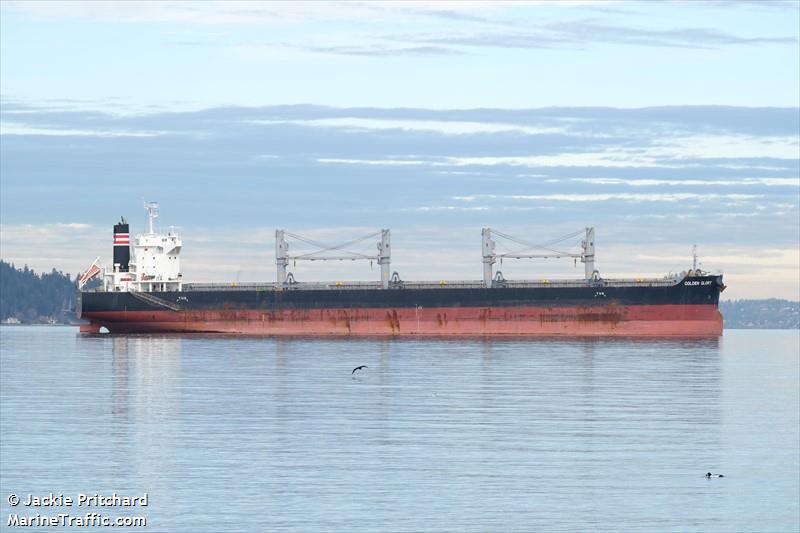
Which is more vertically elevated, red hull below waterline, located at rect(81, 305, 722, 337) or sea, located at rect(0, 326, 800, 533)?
red hull below waterline, located at rect(81, 305, 722, 337)

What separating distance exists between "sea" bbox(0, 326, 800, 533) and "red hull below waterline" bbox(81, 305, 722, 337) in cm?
2655

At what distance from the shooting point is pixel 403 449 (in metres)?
25.2

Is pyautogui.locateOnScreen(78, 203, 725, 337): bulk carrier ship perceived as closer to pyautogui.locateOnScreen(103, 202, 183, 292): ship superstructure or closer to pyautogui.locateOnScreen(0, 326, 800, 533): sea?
pyautogui.locateOnScreen(103, 202, 183, 292): ship superstructure

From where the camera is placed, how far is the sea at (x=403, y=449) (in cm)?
1939

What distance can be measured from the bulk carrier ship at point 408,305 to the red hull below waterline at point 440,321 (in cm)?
6

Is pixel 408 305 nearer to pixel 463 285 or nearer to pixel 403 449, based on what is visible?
pixel 463 285

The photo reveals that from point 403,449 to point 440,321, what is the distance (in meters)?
52.0

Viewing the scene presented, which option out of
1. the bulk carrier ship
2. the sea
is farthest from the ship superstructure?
the sea

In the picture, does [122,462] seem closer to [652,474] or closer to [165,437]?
[165,437]

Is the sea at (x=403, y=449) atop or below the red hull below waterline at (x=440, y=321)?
below

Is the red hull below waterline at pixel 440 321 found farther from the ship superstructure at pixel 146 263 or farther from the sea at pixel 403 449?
the sea at pixel 403 449

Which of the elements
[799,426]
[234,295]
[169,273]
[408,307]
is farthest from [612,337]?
[799,426]

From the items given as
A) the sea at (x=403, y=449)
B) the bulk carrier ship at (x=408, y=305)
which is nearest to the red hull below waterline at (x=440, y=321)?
the bulk carrier ship at (x=408, y=305)

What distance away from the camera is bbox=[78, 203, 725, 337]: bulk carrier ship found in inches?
2891
